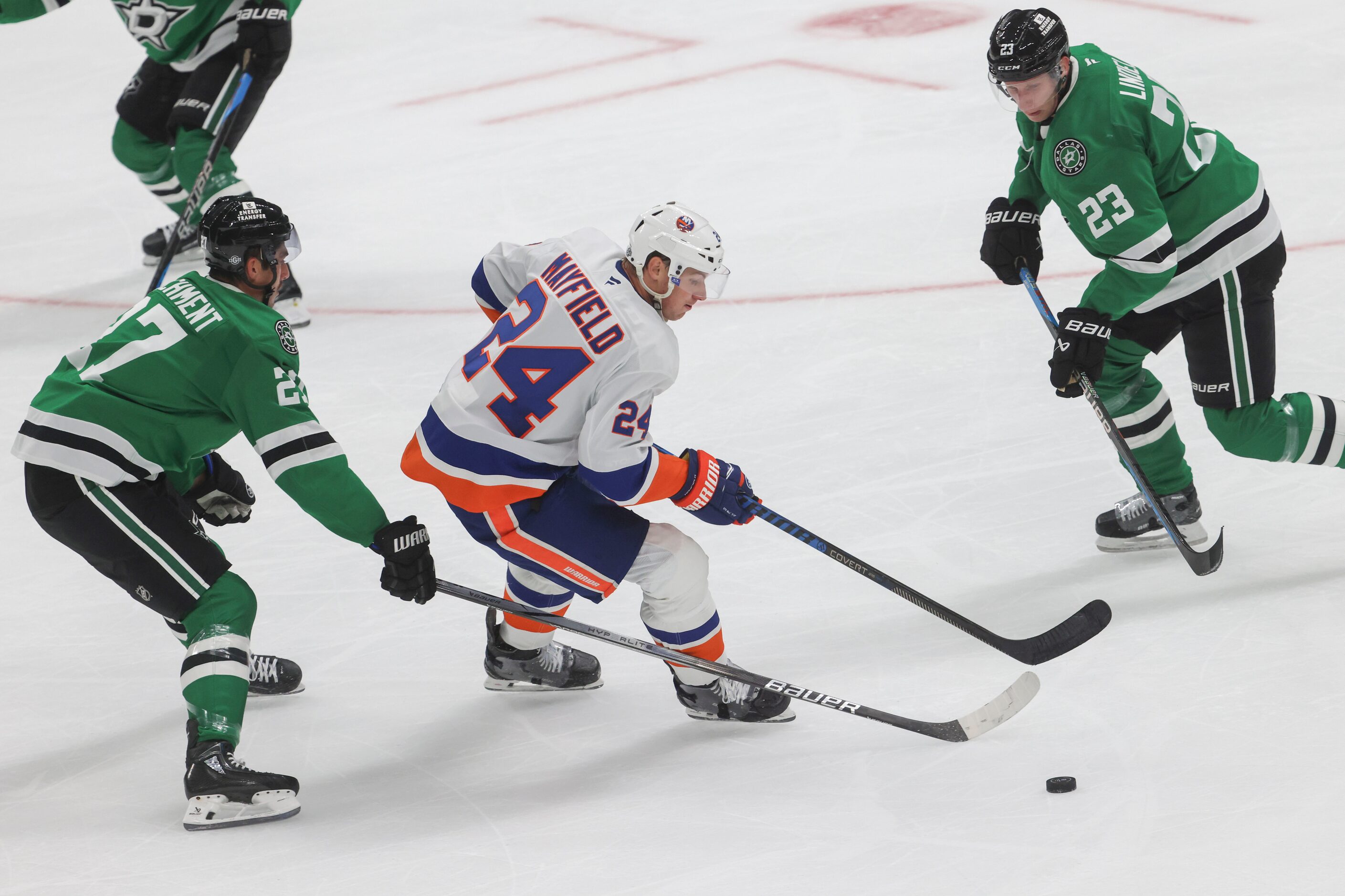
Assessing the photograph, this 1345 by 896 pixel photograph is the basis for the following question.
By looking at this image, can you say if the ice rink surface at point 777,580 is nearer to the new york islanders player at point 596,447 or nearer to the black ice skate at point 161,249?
the black ice skate at point 161,249

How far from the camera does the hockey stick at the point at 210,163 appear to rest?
4.97 meters

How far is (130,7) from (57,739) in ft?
10.0

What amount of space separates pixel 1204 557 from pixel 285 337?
2.02 m

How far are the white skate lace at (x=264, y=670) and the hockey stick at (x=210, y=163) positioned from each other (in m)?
2.32

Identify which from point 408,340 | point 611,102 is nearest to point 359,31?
point 611,102

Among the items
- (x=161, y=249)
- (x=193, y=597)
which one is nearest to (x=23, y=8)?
(x=161, y=249)

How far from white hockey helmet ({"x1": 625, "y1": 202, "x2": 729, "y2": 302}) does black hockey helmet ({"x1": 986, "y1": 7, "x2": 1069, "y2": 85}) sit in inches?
30.4

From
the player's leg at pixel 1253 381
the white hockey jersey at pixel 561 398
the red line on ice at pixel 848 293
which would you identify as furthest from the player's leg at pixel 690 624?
the red line on ice at pixel 848 293

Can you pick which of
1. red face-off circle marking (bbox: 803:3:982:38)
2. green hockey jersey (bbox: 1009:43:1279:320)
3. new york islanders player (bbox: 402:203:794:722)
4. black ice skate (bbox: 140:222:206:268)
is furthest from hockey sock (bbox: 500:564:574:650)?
red face-off circle marking (bbox: 803:3:982:38)

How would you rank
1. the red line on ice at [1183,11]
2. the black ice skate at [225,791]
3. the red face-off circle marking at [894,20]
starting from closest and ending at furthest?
the black ice skate at [225,791]
the red line on ice at [1183,11]
the red face-off circle marking at [894,20]

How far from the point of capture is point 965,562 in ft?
11.3

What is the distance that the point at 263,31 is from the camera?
196 inches

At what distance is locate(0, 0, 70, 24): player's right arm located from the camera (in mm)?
4906

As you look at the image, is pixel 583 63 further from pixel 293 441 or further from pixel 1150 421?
pixel 293 441
